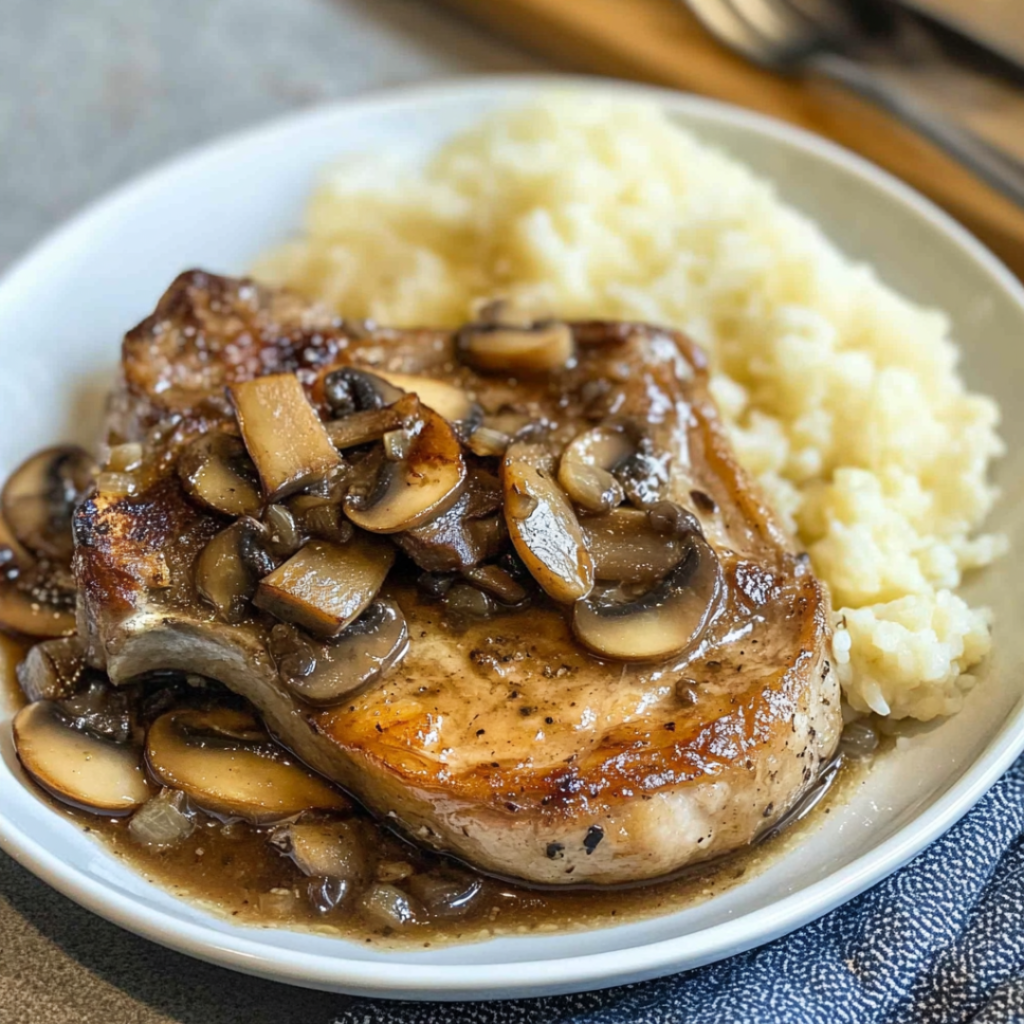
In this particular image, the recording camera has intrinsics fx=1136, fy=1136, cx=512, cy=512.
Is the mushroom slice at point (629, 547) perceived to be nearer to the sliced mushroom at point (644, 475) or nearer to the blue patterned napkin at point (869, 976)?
the sliced mushroom at point (644, 475)

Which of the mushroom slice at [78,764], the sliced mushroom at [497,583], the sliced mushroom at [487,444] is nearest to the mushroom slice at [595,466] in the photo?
the sliced mushroom at [487,444]

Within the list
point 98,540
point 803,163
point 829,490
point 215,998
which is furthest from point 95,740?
point 803,163

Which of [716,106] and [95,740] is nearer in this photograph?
[95,740]

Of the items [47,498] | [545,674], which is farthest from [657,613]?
[47,498]

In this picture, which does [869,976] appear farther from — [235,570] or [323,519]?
[235,570]

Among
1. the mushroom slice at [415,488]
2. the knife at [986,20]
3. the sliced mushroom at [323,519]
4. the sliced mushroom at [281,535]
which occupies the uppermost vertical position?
the knife at [986,20]

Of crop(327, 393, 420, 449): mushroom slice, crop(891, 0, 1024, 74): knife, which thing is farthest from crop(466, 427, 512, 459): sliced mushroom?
crop(891, 0, 1024, 74): knife

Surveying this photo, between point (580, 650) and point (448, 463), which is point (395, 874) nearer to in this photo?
point (580, 650)
